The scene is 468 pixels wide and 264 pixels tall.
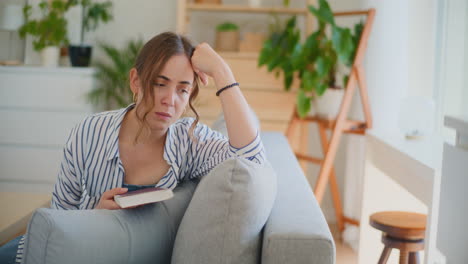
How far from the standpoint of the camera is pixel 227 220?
1115 millimetres

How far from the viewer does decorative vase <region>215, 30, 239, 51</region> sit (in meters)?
3.87

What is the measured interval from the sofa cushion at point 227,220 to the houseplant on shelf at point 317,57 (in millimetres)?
2123

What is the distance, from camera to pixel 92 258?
107 cm

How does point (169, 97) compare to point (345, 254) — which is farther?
point (345, 254)

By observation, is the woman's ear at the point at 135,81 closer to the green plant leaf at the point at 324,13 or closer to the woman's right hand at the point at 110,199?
the woman's right hand at the point at 110,199

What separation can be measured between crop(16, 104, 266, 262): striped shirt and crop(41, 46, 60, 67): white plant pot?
2629 mm

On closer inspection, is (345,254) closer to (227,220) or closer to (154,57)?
(154,57)

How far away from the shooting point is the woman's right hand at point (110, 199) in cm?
129

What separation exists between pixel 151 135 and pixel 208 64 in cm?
25

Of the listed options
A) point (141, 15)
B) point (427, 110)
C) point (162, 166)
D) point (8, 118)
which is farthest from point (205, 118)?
point (162, 166)

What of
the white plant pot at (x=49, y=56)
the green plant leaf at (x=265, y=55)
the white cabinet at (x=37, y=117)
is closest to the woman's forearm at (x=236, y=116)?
the green plant leaf at (x=265, y=55)

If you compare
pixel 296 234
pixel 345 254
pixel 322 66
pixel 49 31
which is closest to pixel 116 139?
pixel 296 234

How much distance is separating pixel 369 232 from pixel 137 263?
1735mm

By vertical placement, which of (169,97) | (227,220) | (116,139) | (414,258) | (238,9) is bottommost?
(414,258)
